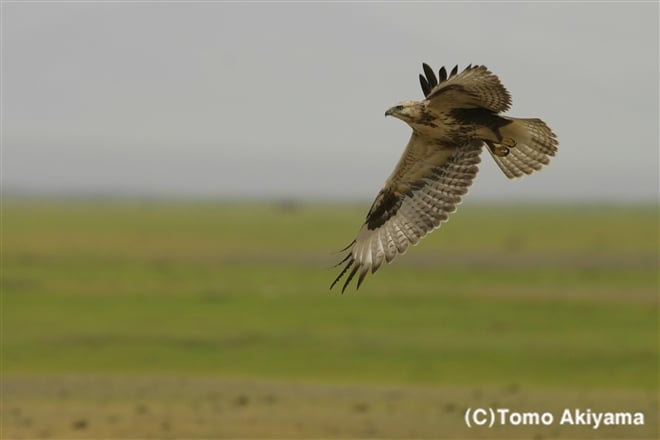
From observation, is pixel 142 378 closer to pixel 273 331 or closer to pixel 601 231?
pixel 273 331

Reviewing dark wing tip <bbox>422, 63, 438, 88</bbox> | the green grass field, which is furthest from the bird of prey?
the green grass field

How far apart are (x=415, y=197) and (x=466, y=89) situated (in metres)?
1.62

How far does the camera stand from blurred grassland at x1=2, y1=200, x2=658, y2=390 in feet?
79.5

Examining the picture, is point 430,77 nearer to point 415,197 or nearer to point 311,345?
point 415,197

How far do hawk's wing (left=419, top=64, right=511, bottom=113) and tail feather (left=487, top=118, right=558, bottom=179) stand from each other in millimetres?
731

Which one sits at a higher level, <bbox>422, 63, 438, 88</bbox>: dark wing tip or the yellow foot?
<bbox>422, 63, 438, 88</bbox>: dark wing tip

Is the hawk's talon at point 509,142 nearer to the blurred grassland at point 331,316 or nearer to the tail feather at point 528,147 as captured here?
the tail feather at point 528,147

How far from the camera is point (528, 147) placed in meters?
12.6

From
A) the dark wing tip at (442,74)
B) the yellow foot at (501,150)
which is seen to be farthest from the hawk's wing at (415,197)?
the dark wing tip at (442,74)

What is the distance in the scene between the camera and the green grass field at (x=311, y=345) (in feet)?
63.4

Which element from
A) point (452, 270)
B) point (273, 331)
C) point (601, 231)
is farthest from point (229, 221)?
point (273, 331)

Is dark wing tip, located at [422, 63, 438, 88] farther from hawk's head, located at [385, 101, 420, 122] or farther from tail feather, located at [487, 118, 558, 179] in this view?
tail feather, located at [487, 118, 558, 179]

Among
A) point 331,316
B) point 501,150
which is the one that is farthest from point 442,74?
point 331,316

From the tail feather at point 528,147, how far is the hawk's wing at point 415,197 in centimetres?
28
